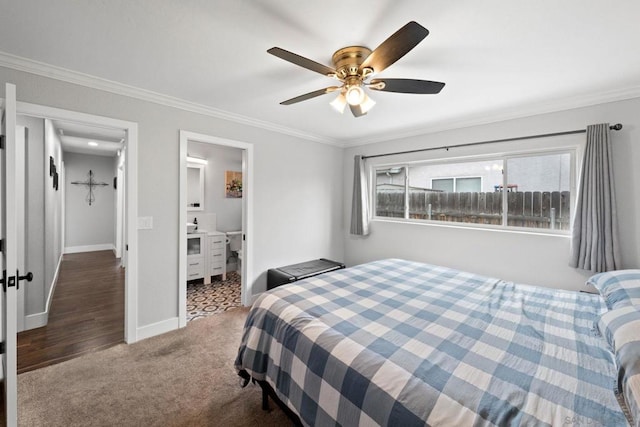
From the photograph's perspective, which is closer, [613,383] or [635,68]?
[613,383]

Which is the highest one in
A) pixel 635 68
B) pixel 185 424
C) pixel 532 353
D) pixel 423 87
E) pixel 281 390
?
pixel 635 68

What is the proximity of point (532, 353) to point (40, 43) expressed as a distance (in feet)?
11.3

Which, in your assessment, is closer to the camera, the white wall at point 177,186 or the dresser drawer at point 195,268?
the white wall at point 177,186

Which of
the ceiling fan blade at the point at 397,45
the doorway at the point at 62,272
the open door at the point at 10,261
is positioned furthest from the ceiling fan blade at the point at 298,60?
the doorway at the point at 62,272

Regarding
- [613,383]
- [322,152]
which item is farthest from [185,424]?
[322,152]

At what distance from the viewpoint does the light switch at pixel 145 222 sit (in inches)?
102

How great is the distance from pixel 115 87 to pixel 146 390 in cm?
254

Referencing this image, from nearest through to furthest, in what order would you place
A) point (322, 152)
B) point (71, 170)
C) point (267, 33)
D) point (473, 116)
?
1. point (267, 33)
2. point (473, 116)
3. point (322, 152)
4. point (71, 170)

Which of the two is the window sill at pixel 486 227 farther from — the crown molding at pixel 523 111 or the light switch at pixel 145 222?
the light switch at pixel 145 222

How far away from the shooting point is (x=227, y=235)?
475 cm

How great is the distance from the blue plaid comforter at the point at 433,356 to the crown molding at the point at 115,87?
221 cm

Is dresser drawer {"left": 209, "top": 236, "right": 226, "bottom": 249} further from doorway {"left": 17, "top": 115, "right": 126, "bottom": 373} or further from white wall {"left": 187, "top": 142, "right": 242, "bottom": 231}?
doorway {"left": 17, "top": 115, "right": 126, "bottom": 373}

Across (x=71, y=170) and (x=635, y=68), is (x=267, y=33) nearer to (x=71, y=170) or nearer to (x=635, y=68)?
(x=635, y=68)

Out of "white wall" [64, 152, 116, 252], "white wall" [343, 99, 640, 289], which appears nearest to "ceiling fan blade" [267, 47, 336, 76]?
"white wall" [343, 99, 640, 289]
